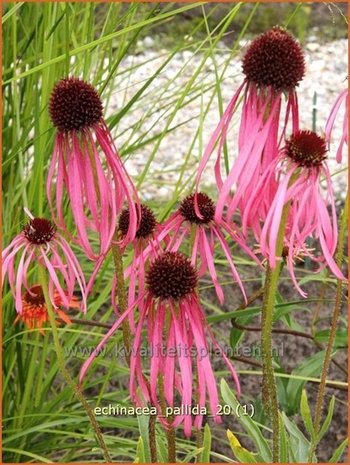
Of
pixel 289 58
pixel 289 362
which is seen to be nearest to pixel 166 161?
pixel 289 362

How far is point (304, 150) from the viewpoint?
0.49 meters

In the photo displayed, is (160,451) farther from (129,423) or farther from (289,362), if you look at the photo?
(289,362)

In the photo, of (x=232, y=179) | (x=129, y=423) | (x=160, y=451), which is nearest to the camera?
(x=232, y=179)

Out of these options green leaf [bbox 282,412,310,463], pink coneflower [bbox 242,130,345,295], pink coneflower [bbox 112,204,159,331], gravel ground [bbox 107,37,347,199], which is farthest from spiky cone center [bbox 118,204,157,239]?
gravel ground [bbox 107,37,347,199]

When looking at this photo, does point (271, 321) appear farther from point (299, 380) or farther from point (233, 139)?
point (233, 139)

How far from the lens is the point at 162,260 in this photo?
0.52 m

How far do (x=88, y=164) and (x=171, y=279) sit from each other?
92mm

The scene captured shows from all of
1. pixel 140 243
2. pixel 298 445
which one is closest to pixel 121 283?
pixel 140 243

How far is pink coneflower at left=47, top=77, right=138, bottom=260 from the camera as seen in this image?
528 mm

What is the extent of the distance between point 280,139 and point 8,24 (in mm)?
607

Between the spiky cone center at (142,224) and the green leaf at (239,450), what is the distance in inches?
6.0

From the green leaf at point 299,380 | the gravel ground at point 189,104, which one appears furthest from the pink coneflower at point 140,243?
the gravel ground at point 189,104

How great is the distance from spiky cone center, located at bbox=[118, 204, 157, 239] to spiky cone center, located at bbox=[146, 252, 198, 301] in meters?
0.06

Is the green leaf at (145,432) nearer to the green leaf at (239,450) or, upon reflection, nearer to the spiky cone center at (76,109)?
the green leaf at (239,450)
